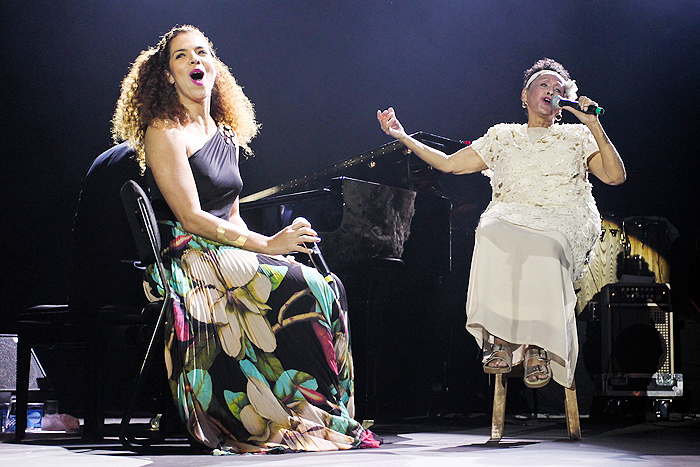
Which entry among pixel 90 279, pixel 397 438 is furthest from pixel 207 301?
pixel 397 438

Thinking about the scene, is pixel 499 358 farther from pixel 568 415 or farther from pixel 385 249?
pixel 385 249

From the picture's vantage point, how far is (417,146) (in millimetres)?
3092

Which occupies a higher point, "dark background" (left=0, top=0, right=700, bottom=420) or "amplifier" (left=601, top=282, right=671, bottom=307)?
"dark background" (left=0, top=0, right=700, bottom=420)

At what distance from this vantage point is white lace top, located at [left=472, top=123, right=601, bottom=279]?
2816 mm

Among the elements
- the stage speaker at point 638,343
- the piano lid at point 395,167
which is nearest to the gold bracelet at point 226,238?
the piano lid at point 395,167

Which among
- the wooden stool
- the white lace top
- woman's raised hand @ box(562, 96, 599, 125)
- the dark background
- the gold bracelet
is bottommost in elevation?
the wooden stool

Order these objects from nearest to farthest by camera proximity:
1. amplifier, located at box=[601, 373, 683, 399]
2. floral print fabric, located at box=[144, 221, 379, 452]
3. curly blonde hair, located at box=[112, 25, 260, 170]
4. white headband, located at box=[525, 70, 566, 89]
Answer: floral print fabric, located at box=[144, 221, 379, 452]
curly blonde hair, located at box=[112, 25, 260, 170]
white headband, located at box=[525, 70, 566, 89]
amplifier, located at box=[601, 373, 683, 399]

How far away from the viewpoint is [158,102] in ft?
8.52

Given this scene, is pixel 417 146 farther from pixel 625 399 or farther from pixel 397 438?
pixel 625 399

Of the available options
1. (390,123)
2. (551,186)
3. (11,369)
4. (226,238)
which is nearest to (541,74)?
(551,186)

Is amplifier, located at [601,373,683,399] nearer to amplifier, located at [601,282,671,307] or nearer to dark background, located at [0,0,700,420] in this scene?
amplifier, located at [601,282,671,307]

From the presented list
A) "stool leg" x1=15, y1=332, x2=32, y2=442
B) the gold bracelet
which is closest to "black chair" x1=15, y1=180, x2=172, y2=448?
"stool leg" x1=15, y1=332, x2=32, y2=442

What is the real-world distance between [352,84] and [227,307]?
3634mm

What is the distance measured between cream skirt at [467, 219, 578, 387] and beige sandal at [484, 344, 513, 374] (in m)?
0.04
